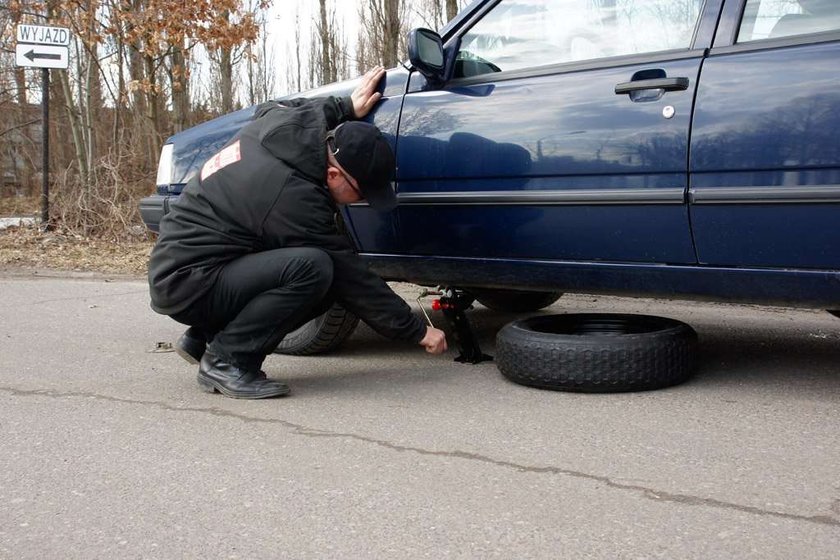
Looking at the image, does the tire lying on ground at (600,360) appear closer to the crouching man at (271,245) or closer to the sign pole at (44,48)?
the crouching man at (271,245)

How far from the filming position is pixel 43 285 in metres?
6.42

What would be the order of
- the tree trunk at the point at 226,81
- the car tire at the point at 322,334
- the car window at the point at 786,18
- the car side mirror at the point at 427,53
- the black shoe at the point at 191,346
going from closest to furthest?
the car window at the point at 786,18 < the car side mirror at the point at 427,53 < the black shoe at the point at 191,346 < the car tire at the point at 322,334 < the tree trunk at the point at 226,81

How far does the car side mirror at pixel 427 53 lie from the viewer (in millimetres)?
3342

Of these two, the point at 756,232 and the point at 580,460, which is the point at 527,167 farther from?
the point at 580,460

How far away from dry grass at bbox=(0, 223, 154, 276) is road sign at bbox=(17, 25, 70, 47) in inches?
75.1

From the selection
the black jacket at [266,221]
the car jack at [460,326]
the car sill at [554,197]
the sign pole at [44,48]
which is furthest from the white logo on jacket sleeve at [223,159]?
the sign pole at [44,48]

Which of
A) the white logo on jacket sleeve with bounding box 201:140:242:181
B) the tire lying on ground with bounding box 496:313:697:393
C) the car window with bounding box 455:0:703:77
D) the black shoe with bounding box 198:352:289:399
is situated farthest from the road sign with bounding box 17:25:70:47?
the tire lying on ground with bounding box 496:313:697:393

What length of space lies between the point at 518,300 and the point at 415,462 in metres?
2.56

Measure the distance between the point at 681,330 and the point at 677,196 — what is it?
0.60 meters

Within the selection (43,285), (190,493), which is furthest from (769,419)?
(43,285)

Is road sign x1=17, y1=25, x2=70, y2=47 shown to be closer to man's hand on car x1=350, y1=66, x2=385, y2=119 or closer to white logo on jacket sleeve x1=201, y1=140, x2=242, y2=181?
man's hand on car x1=350, y1=66, x2=385, y2=119

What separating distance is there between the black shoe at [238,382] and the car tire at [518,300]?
175 cm

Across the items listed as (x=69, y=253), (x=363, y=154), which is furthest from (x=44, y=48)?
(x=363, y=154)

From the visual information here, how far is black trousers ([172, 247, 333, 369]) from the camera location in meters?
3.06
